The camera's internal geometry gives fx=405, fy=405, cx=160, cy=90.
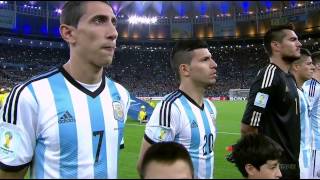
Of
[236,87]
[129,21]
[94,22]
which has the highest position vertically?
[129,21]

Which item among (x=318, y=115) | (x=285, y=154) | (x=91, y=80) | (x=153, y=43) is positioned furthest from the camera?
(x=153, y=43)

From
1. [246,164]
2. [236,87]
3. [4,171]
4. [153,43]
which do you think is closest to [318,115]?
[246,164]

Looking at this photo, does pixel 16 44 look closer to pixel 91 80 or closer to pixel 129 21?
pixel 129 21

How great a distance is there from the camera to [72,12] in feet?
7.76

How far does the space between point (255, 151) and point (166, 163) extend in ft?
4.26

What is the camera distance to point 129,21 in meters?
55.6

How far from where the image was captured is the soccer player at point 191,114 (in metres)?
3.16

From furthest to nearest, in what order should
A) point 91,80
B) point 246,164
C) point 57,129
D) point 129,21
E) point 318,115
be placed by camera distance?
point 129,21 < point 318,115 < point 246,164 < point 91,80 < point 57,129

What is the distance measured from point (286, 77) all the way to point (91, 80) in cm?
219

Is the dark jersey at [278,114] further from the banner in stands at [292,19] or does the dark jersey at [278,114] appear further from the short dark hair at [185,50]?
the banner in stands at [292,19]

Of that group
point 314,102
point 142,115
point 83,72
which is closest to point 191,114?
point 83,72

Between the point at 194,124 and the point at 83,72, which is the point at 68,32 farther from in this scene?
the point at 194,124

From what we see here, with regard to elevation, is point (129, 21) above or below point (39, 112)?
above

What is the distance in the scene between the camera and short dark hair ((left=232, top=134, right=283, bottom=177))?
255 cm
